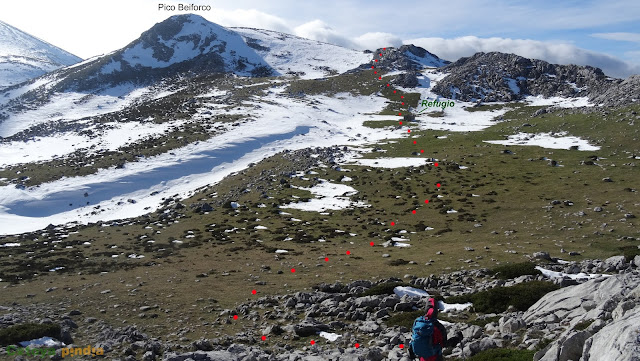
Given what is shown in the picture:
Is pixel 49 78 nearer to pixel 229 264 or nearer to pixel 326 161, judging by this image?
pixel 326 161

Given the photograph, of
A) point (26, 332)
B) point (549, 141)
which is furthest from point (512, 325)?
point (549, 141)

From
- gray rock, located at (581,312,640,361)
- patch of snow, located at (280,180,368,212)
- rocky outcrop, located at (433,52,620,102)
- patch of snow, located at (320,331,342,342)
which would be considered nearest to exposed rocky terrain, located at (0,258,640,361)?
gray rock, located at (581,312,640,361)

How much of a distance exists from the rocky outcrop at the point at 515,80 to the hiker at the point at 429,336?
147589mm

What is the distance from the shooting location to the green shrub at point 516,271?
21.9 m

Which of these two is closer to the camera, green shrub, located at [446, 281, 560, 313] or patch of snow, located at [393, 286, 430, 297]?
green shrub, located at [446, 281, 560, 313]

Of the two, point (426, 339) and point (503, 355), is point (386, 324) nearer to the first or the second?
point (503, 355)

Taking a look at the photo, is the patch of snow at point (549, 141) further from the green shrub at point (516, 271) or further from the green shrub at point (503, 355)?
the green shrub at point (503, 355)

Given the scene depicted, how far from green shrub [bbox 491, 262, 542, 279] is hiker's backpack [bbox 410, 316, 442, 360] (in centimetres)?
1488

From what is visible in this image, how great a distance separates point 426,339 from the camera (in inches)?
386

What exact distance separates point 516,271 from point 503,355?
42.1ft

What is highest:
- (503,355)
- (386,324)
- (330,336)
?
(503,355)

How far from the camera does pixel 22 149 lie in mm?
90938

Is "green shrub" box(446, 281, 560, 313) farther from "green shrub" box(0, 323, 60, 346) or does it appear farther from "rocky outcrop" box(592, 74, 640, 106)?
"rocky outcrop" box(592, 74, 640, 106)

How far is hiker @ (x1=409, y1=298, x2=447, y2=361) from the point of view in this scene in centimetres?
970
